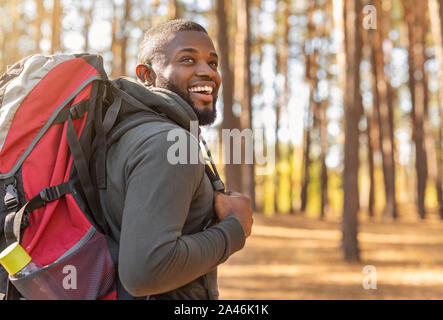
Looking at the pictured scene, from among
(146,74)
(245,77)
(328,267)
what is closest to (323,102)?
(245,77)

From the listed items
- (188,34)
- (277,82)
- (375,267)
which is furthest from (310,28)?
(188,34)

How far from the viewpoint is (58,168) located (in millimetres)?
1627

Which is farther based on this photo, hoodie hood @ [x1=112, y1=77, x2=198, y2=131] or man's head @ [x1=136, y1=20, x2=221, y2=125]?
man's head @ [x1=136, y1=20, x2=221, y2=125]

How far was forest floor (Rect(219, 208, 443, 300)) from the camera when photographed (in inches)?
318

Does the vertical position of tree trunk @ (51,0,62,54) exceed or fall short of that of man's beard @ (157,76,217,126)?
it exceeds it

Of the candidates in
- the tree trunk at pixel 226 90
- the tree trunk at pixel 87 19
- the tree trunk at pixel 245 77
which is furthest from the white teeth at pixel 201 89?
the tree trunk at pixel 87 19

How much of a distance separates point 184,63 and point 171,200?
0.81 meters

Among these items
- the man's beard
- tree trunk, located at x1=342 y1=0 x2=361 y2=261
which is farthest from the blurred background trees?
the man's beard

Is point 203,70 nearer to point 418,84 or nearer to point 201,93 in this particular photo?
point 201,93

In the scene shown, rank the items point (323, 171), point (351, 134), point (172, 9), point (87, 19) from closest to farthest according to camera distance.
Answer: point (351, 134) → point (172, 9) → point (87, 19) → point (323, 171)

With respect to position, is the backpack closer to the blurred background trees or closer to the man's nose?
the man's nose

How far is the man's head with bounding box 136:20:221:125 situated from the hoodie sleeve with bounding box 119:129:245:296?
568 mm

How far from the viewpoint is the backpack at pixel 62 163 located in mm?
1564

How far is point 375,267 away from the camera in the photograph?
984 centimetres
